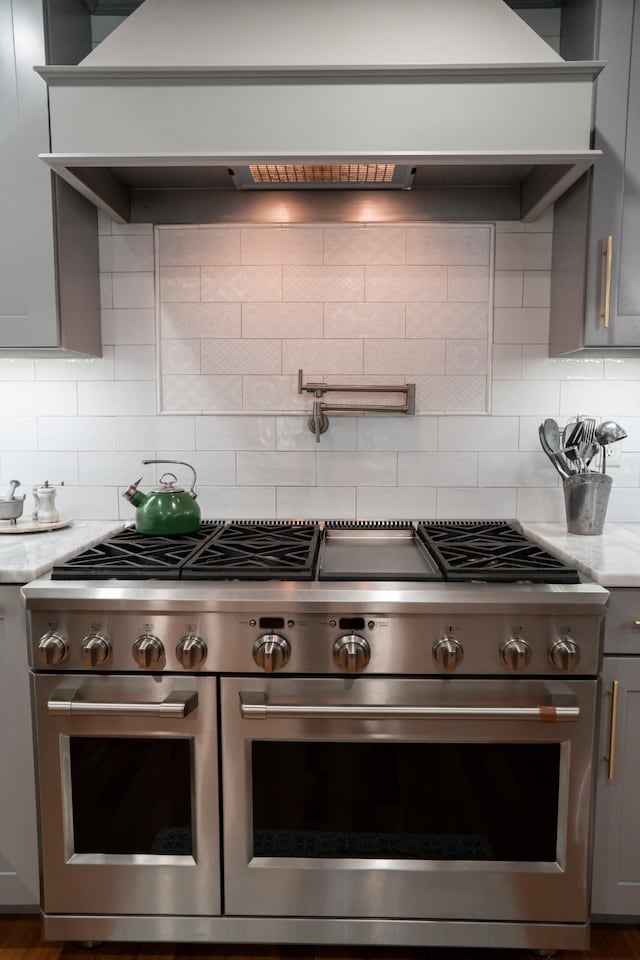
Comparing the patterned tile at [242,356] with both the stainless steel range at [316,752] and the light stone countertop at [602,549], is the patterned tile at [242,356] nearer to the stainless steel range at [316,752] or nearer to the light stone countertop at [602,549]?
the stainless steel range at [316,752]

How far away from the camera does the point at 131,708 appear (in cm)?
149

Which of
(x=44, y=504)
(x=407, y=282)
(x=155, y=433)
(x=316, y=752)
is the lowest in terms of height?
(x=316, y=752)

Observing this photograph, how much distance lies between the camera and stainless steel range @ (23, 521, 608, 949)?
4.90 feet

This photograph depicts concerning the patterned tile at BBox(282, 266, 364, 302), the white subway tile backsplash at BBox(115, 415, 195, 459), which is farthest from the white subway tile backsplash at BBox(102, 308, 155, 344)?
the patterned tile at BBox(282, 266, 364, 302)

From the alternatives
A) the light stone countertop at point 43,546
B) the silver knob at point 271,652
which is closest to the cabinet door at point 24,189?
the light stone countertop at point 43,546

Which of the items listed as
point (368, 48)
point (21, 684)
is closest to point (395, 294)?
point (368, 48)

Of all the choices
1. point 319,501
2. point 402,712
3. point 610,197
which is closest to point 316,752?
point 402,712

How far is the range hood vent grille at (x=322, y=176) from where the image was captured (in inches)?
73.1

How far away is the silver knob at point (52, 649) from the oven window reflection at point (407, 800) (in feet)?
1.75

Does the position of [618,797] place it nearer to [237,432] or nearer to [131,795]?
[131,795]

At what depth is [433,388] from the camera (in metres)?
2.19

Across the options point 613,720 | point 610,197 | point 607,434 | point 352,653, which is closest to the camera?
point 352,653

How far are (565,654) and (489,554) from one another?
356 millimetres

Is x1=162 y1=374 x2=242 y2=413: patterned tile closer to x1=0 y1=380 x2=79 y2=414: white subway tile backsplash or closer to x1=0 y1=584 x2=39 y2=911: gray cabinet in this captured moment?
x1=0 y1=380 x2=79 y2=414: white subway tile backsplash
